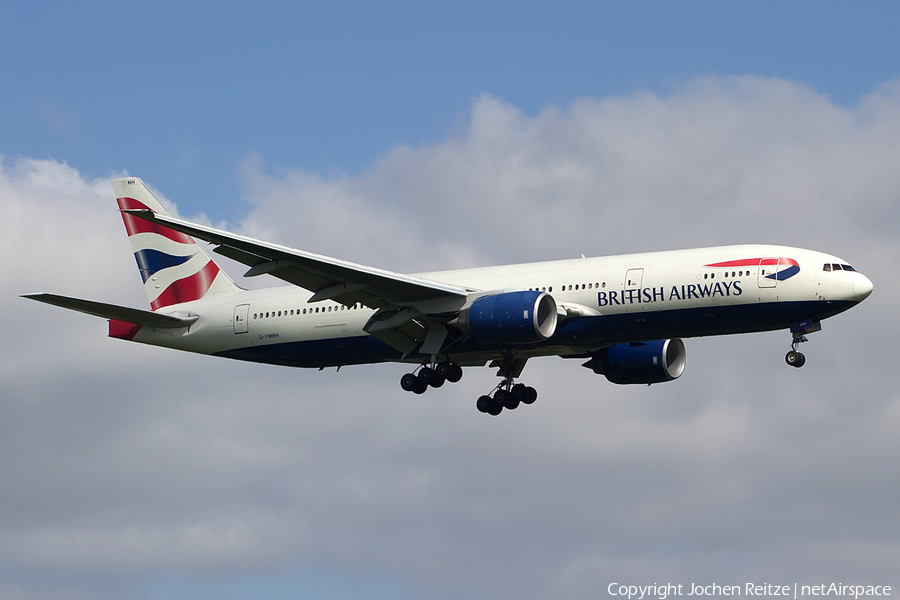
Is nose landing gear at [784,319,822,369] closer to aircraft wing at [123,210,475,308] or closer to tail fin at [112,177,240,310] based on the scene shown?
aircraft wing at [123,210,475,308]

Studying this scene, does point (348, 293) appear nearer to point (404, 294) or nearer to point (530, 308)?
point (404, 294)

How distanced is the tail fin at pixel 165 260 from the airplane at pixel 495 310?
0.19m

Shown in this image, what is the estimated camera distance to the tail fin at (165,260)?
48344mm

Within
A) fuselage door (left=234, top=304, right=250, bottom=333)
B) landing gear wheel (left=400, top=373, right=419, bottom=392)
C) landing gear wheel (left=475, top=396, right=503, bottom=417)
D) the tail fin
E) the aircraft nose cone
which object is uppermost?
the tail fin

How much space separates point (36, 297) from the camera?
1510 inches

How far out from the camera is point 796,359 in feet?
124

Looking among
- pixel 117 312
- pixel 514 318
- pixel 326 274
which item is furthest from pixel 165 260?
pixel 514 318

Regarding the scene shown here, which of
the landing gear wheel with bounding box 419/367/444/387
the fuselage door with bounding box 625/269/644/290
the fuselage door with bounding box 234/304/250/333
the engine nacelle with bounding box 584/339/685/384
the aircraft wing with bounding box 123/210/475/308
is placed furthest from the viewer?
the fuselage door with bounding box 234/304/250/333

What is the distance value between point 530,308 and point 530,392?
8.24m

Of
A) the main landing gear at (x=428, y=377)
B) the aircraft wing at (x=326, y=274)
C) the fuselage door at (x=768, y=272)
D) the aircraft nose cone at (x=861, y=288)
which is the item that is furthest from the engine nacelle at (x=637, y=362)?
the aircraft nose cone at (x=861, y=288)

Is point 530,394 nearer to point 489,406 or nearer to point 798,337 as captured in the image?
point 489,406

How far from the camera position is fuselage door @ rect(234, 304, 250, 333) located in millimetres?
45438

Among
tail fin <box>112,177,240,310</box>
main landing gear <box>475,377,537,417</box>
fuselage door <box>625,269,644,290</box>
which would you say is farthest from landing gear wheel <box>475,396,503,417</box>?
tail fin <box>112,177,240,310</box>

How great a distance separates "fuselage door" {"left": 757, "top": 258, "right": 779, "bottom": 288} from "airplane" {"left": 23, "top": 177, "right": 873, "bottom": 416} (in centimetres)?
3
